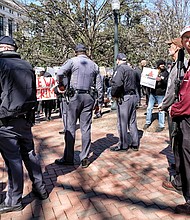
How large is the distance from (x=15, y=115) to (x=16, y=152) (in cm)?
42

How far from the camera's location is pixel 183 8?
16.2 meters

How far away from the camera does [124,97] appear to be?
5.06m

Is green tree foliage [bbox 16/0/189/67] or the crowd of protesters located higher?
green tree foliage [bbox 16/0/189/67]

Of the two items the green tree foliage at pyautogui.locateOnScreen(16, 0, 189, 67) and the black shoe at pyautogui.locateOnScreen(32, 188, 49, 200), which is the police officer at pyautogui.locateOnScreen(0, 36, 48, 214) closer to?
the black shoe at pyautogui.locateOnScreen(32, 188, 49, 200)

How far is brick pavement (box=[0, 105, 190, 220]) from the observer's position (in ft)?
9.60

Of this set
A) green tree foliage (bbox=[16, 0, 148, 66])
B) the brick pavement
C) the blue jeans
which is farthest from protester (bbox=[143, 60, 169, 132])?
green tree foliage (bbox=[16, 0, 148, 66])

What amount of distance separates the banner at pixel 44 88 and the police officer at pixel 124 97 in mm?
4742

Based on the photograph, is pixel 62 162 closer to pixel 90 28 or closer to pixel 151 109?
pixel 151 109

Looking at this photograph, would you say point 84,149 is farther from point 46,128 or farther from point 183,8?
point 183,8

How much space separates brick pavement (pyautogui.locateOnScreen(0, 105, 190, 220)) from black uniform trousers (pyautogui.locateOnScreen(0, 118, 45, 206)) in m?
0.26

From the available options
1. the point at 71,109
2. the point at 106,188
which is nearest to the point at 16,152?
the point at 106,188

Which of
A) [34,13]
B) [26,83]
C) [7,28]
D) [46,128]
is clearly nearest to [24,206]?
[26,83]

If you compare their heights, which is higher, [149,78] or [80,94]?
[149,78]

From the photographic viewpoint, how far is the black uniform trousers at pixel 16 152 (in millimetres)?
2838
